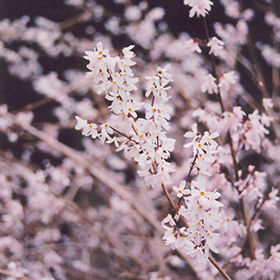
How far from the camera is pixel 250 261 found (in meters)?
1.96

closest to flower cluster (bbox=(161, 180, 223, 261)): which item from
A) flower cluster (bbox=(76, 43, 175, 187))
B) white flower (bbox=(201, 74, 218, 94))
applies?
flower cluster (bbox=(76, 43, 175, 187))

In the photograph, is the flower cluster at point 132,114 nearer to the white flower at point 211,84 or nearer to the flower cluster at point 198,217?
the flower cluster at point 198,217

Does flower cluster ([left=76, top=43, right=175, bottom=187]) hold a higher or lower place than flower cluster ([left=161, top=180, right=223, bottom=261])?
higher

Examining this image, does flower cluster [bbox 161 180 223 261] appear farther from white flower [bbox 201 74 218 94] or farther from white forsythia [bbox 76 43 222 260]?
white flower [bbox 201 74 218 94]

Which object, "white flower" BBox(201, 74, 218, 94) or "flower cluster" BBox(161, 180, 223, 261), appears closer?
"flower cluster" BBox(161, 180, 223, 261)

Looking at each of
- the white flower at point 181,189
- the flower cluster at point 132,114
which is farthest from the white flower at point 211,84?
the white flower at point 181,189

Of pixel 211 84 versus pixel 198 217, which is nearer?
pixel 198 217

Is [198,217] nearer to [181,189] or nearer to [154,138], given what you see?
[181,189]

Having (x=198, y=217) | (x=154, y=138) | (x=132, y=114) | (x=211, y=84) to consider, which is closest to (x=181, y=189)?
(x=198, y=217)

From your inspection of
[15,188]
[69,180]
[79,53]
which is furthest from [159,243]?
[79,53]

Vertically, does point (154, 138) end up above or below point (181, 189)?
above

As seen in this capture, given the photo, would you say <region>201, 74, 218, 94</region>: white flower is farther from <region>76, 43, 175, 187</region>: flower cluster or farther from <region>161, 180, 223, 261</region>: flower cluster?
<region>161, 180, 223, 261</region>: flower cluster

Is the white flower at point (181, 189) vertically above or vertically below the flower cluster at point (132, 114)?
below

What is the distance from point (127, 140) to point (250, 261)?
154 cm
